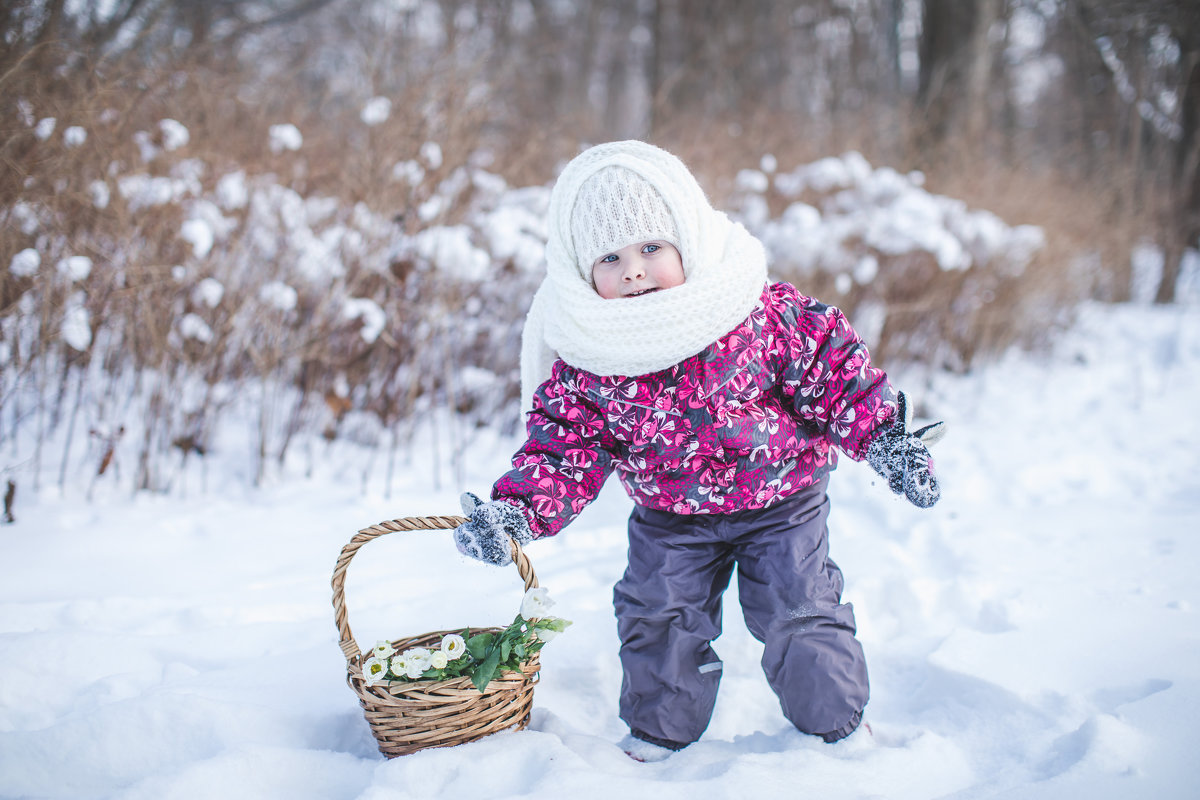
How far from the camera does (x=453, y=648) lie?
152cm

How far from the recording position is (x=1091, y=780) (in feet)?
4.56

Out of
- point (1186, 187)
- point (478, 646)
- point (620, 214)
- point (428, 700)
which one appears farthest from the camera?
point (1186, 187)

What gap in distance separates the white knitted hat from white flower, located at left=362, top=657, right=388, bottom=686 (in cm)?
89

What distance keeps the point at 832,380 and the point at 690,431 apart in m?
0.30

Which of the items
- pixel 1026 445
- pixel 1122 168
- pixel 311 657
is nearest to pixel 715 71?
pixel 1122 168

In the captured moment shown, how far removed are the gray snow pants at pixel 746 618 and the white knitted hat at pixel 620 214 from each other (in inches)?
23.0

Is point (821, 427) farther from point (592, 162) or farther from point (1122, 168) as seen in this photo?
point (1122, 168)

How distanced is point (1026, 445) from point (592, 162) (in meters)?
2.82

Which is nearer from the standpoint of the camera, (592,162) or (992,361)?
(592,162)

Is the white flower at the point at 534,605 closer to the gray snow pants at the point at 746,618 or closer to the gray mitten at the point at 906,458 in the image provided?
the gray snow pants at the point at 746,618

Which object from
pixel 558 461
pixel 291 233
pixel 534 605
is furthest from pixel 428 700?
pixel 291 233

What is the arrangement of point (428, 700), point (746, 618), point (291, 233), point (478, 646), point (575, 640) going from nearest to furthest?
point (428, 700)
point (478, 646)
point (746, 618)
point (575, 640)
point (291, 233)

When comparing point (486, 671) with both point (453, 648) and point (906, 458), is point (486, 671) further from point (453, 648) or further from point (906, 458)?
point (906, 458)

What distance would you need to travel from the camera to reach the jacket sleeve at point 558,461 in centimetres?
157
